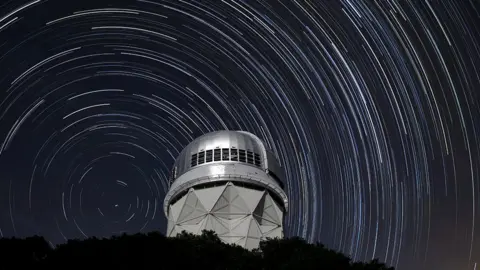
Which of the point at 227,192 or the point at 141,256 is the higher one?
the point at 227,192

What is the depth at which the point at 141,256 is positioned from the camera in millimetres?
20375

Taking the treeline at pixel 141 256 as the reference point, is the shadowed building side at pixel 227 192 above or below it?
above

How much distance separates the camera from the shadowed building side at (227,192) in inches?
1340

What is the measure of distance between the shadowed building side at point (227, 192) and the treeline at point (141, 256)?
28.3 ft

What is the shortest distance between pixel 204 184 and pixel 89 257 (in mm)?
16051

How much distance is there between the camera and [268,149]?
133 ft

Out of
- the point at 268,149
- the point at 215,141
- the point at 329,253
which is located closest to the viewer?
the point at 329,253

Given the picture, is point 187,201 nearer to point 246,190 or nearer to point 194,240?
point 246,190

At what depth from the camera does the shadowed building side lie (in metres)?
34.0

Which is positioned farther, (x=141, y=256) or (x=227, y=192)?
(x=227, y=192)

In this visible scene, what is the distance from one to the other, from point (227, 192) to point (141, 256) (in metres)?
14.7

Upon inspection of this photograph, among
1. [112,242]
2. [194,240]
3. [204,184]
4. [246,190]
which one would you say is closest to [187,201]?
[204,184]

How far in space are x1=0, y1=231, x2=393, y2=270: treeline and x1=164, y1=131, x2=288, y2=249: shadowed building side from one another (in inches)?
340

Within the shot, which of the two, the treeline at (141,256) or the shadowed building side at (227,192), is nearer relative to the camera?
the treeline at (141,256)
